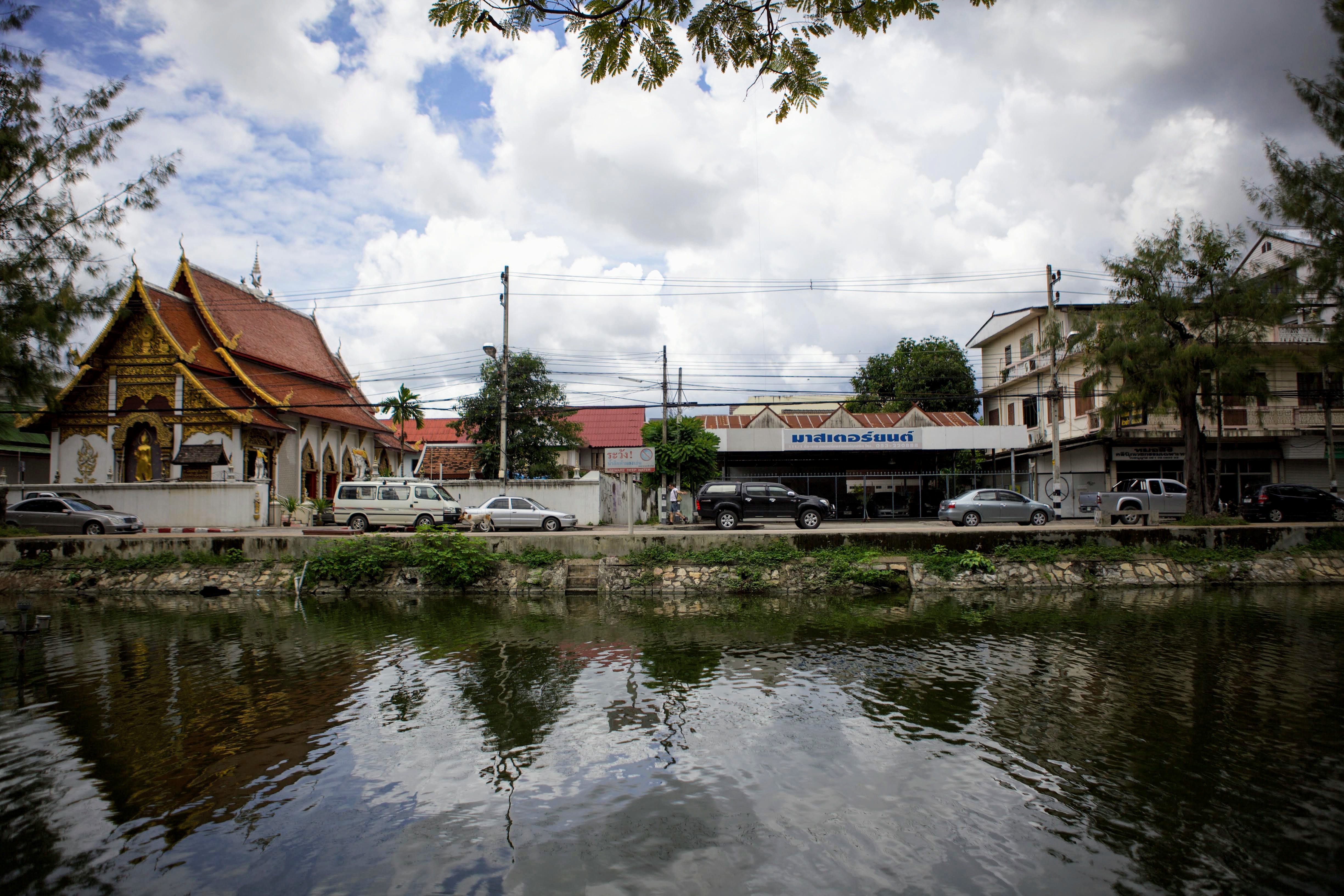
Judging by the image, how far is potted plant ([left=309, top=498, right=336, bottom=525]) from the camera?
25875 mm

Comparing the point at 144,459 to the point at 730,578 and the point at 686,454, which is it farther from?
the point at 730,578

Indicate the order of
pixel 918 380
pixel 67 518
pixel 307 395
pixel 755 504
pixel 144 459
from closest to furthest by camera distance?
pixel 67 518
pixel 755 504
pixel 144 459
pixel 307 395
pixel 918 380

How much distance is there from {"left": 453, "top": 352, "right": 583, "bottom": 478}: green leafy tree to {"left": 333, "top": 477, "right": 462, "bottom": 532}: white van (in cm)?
729

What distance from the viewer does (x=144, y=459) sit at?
2681 cm

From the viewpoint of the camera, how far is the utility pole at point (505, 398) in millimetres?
26781

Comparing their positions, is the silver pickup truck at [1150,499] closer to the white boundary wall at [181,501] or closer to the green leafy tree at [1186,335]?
the green leafy tree at [1186,335]

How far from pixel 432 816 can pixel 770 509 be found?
1863 centimetres

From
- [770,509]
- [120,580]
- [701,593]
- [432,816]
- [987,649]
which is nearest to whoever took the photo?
[432,816]

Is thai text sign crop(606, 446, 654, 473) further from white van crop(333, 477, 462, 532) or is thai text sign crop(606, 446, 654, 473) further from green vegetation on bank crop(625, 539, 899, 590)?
white van crop(333, 477, 462, 532)

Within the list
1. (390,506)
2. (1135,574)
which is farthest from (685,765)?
(390,506)

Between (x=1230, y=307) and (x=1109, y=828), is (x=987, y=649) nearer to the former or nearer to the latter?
(x=1109, y=828)

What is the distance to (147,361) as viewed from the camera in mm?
26359

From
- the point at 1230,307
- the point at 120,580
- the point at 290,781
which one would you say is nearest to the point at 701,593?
the point at 290,781

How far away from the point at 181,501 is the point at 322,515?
14.6 feet
